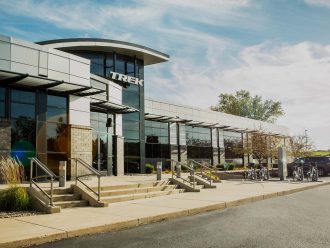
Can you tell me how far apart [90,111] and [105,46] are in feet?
24.6

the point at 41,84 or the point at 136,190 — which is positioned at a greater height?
the point at 41,84

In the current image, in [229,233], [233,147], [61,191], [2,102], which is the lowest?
[229,233]

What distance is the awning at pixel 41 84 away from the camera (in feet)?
52.5

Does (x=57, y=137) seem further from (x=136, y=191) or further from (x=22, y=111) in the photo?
(x=136, y=191)

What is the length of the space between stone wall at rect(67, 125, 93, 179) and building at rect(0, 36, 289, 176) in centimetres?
5

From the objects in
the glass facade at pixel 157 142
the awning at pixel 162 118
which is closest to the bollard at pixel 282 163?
the glass facade at pixel 157 142

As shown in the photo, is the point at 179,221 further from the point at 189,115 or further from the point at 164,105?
the point at 189,115

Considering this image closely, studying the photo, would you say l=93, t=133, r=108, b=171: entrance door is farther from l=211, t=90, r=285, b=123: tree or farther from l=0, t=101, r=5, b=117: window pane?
l=211, t=90, r=285, b=123: tree

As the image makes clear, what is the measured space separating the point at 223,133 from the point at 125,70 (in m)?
22.2

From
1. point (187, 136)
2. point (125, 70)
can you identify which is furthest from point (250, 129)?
point (125, 70)

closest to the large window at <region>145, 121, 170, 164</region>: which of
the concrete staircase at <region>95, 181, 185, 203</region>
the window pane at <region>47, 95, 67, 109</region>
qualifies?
the window pane at <region>47, 95, 67, 109</region>

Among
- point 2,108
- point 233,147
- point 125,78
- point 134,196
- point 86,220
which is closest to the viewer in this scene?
point 86,220

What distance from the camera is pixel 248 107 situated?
93.0 m

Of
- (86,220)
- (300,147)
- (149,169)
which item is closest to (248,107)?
(300,147)
